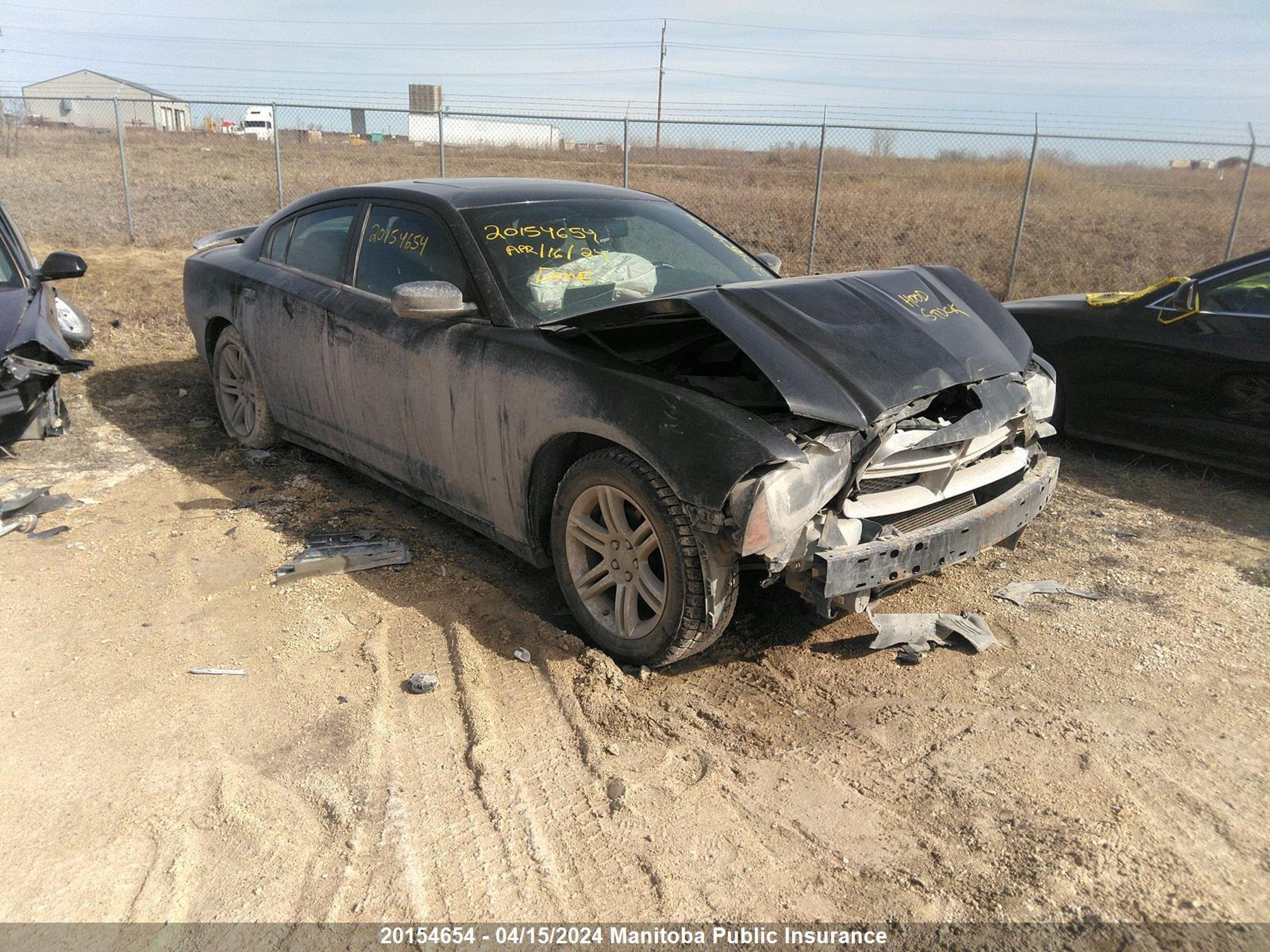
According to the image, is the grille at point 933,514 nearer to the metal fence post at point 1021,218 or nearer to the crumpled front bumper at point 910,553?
the crumpled front bumper at point 910,553

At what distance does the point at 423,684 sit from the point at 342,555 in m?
1.24

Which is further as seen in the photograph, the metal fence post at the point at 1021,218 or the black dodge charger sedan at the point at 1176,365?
the metal fence post at the point at 1021,218

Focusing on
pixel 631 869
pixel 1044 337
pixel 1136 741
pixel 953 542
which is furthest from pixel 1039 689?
pixel 1044 337

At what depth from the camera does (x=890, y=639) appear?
12.0 feet

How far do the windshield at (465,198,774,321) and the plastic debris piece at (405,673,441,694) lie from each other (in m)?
1.56

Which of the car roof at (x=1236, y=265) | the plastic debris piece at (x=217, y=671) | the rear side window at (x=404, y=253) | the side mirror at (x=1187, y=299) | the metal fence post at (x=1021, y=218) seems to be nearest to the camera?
the plastic debris piece at (x=217, y=671)

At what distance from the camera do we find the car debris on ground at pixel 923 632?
3654 mm

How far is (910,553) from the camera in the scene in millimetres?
3211

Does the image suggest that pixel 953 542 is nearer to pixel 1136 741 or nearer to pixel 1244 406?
pixel 1136 741

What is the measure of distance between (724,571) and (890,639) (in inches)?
38.3

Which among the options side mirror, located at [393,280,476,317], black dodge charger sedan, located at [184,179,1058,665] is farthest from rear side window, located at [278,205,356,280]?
side mirror, located at [393,280,476,317]

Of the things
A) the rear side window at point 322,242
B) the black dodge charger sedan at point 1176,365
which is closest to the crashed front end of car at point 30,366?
the rear side window at point 322,242

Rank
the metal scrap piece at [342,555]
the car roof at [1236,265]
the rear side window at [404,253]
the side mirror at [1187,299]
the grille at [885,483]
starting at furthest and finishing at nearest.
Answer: the side mirror at [1187,299], the car roof at [1236,265], the metal scrap piece at [342,555], the rear side window at [404,253], the grille at [885,483]

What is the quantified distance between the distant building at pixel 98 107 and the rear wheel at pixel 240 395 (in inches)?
892
